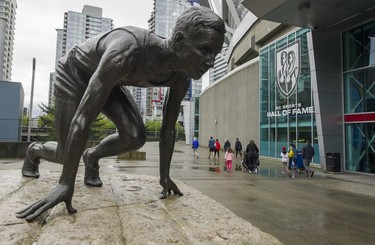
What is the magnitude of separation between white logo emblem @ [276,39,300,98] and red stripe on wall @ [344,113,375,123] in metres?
3.93

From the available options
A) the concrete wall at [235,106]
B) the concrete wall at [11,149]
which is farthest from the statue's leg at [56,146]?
the concrete wall at [235,106]

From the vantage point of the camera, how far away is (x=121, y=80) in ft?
9.18

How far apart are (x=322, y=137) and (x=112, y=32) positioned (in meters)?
13.5

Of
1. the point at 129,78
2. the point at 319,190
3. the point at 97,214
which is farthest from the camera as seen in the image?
the point at 319,190

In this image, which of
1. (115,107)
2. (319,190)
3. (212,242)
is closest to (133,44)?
(115,107)

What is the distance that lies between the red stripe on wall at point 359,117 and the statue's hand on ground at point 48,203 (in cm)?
1401

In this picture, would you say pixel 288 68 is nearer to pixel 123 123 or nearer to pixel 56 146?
pixel 123 123

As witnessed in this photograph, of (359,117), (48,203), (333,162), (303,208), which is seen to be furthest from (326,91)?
(48,203)

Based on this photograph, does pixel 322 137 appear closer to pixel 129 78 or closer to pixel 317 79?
pixel 317 79

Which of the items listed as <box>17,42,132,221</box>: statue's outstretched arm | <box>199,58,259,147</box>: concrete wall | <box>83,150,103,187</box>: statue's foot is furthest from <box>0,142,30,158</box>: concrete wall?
<box>17,42,132,221</box>: statue's outstretched arm

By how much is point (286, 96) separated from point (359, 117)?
5.20 m

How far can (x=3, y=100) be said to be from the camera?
1892 cm

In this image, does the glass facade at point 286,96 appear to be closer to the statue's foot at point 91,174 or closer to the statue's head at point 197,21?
the statue's foot at point 91,174

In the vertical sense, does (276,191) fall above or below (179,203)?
below
